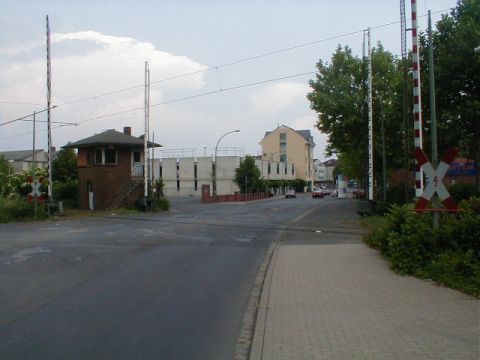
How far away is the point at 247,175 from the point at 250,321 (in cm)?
6407

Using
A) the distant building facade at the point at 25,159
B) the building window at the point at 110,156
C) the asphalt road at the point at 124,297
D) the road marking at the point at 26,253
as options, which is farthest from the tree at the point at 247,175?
the road marking at the point at 26,253

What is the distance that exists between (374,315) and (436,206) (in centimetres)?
405

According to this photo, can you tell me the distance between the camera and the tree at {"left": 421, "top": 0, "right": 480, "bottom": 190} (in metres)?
21.7

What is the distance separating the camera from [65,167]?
6431 cm

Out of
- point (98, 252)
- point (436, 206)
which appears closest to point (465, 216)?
point (436, 206)

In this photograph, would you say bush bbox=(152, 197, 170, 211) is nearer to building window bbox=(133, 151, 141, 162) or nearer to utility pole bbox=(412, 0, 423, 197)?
building window bbox=(133, 151, 141, 162)

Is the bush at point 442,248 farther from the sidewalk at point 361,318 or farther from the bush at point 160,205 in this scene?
the bush at point 160,205

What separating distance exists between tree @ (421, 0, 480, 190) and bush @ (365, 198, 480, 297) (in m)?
12.7

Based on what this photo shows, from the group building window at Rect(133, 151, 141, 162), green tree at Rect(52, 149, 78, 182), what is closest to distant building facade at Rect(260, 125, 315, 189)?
green tree at Rect(52, 149, 78, 182)

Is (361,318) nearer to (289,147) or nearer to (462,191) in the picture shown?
(462,191)

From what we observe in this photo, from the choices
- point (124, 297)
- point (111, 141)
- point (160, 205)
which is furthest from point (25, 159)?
point (124, 297)

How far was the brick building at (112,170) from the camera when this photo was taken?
4281 cm

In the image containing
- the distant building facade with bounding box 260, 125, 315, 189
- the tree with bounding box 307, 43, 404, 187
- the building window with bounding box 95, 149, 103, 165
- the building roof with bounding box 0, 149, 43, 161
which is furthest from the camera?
the distant building facade with bounding box 260, 125, 315, 189

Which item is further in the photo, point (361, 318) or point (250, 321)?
point (250, 321)
